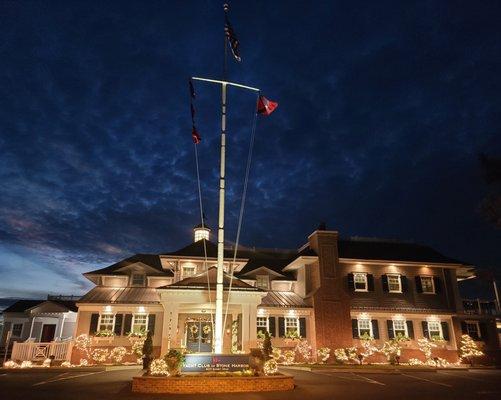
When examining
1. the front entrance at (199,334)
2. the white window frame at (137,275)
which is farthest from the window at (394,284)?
the white window frame at (137,275)

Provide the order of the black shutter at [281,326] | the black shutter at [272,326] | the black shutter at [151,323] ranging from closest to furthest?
the black shutter at [151,323] < the black shutter at [272,326] < the black shutter at [281,326]

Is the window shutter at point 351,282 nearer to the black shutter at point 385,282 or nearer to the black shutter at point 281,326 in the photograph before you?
the black shutter at point 385,282

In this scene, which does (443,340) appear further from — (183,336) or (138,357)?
(138,357)

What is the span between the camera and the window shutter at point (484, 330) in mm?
27031

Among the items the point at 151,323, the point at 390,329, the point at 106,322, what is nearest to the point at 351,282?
the point at 390,329

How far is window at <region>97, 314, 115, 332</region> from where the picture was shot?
2419 centimetres

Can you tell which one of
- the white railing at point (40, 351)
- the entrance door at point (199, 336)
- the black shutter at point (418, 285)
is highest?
the black shutter at point (418, 285)

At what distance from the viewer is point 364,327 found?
26.3m

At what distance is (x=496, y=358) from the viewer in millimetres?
26219

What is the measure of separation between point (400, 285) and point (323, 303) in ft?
22.8

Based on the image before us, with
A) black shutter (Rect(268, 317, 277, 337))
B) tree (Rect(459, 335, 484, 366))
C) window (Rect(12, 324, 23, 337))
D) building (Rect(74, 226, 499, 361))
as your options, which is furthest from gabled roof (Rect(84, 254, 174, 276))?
tree (Rect(459, 335, 484, 366))

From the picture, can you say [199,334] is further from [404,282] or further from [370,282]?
[404,282]

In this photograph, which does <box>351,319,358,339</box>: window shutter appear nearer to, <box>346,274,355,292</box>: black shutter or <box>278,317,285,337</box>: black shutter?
<box>346,274,355,292</box>: black shutter

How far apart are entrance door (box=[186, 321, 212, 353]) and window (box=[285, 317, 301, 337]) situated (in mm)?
5413
